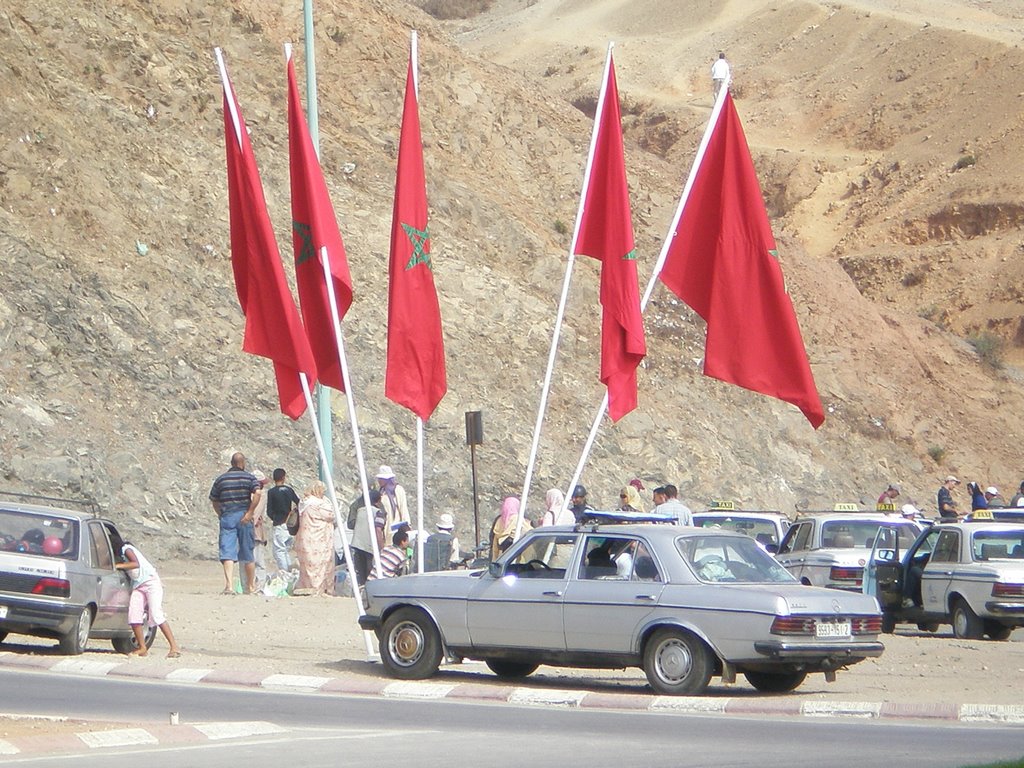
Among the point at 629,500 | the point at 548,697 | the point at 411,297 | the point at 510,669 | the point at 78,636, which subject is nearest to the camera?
the point at 548,697

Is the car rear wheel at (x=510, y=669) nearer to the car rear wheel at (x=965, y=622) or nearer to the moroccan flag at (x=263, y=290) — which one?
the moroccan flag at (x=263, y=290)

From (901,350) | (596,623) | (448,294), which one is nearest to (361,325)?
(448,294)

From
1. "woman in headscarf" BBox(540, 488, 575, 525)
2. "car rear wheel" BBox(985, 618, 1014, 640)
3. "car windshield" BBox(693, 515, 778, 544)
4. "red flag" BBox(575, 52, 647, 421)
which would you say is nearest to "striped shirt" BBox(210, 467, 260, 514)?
"woman in headscarf" BBox(540, 488, 575, 525)

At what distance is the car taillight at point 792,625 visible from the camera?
496 inches

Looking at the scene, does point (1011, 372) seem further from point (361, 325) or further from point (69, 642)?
point (69, 642)

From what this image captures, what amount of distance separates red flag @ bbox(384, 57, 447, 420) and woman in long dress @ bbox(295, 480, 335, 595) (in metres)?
5.33

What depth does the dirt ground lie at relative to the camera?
14102 mm

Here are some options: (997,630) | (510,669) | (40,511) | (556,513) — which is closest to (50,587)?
(40,511)

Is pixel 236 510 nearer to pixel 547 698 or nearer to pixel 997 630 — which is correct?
pixel 547 698

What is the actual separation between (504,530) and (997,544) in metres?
5.67

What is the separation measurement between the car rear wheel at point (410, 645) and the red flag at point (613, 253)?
2949 millimetres

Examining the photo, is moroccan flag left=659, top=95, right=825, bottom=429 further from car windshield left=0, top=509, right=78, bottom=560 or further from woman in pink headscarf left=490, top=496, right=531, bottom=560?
car windshield left=0, top=509, right=78, bottom=560

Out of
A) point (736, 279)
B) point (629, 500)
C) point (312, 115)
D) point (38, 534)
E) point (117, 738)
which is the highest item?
point (312, 115)

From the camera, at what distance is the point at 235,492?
2089 centimetres
